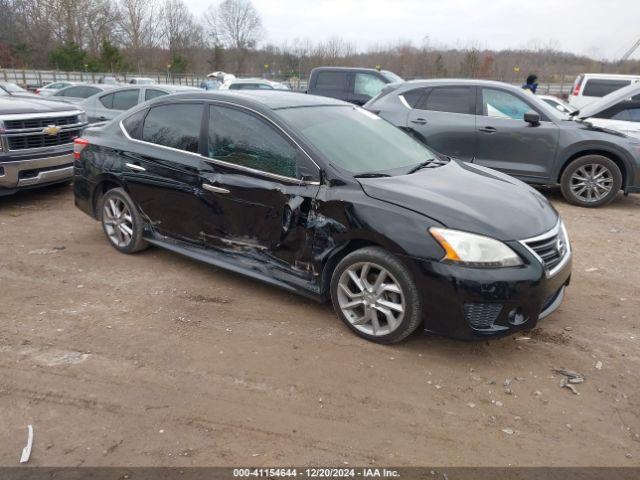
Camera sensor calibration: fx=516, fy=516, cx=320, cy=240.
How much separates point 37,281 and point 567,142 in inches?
271

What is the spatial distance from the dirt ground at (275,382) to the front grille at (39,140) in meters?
2.65

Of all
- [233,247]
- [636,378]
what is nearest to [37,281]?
[233,247]

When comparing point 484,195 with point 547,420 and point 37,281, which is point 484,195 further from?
point 37,281

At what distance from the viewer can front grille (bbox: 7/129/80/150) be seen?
6.59 metres

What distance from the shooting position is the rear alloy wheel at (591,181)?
7355 millimetres

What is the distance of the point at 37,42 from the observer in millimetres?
53469

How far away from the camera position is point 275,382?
317cm

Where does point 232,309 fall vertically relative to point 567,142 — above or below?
below

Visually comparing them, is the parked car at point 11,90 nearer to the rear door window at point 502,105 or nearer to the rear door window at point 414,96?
the rear door window at point 414,96

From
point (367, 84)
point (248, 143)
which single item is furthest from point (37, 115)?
point (367, 84)

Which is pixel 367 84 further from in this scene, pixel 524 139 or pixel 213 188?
pixel 213 188

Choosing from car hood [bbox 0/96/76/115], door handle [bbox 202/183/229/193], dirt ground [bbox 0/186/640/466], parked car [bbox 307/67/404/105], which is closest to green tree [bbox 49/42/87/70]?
parked car [bbox 307/67/404/105]

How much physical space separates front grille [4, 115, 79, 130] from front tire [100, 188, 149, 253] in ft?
7.66

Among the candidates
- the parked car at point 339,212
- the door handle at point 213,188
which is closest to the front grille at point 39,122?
the parked car at point 339,212
